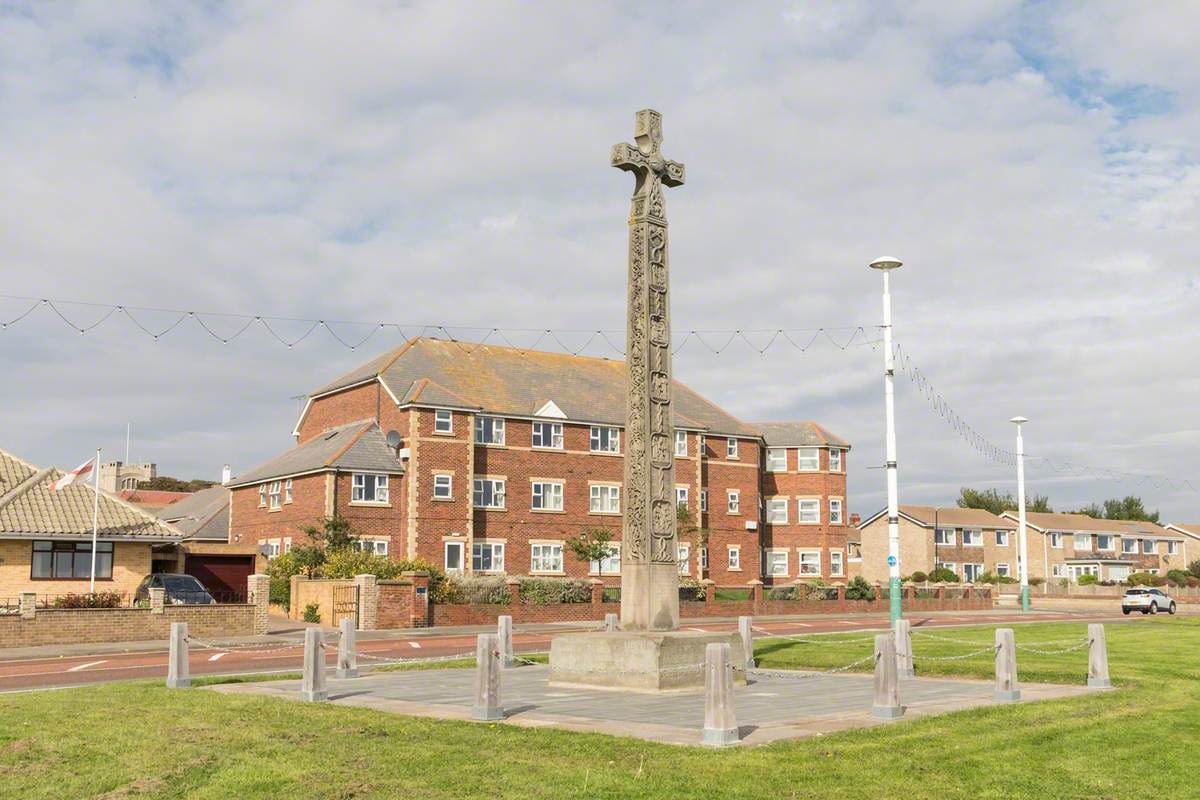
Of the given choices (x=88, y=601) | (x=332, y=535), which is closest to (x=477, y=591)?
(x=332, y=535)

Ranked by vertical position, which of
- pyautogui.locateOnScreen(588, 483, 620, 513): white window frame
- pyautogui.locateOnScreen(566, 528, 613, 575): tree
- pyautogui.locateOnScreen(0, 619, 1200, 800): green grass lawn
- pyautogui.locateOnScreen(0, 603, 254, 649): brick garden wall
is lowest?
pyautogui.locateOnScreen(0, 603, 254, 649): brick garden wall

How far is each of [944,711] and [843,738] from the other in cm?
301

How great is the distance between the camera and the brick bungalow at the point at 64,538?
125 feet

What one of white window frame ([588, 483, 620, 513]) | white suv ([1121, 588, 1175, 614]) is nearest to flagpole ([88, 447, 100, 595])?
white window frame ([588, 483, 620, 513])

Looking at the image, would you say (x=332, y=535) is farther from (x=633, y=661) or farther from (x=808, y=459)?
(x=633, y=661)

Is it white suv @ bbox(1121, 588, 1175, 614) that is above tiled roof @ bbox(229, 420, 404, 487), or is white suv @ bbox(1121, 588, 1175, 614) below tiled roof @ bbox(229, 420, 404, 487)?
below

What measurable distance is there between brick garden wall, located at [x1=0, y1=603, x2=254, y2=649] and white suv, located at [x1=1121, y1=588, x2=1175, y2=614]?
4371 cm

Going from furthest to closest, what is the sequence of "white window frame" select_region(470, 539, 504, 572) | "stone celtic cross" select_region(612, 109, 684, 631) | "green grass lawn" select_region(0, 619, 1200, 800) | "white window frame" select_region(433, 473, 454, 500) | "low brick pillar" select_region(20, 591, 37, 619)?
1. "white window frame" select_region(470, 539, 504, 572)
2. "white window frame" select_region(433, 473, 454, 500)
3. "low brick pillar" select_region(20, 591, 37, 619)
4. "stone celtic cross" select_region(612, 109, 684, 631)
5. "green grass lawn" select_region(0, 619, 1200, 800)

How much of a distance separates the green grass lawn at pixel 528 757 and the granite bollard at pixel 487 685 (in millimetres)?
668

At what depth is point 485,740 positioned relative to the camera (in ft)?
36.3

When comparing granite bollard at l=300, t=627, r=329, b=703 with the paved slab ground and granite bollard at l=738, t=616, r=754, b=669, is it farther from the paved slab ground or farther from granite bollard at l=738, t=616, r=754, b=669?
granite bollard at l=738, t=616, r=754, b=669

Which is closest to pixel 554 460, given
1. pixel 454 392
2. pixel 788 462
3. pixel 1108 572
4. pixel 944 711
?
pixel 454 392

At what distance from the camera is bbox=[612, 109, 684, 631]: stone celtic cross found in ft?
56.6

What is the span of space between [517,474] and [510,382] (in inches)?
218
